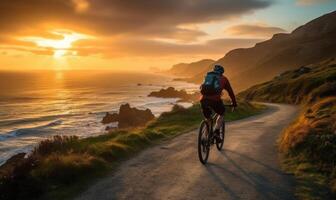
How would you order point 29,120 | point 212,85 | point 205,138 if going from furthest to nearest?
1. point 29,120
2. point 205,138
3. point 212,85

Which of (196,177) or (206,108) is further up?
(206,108)

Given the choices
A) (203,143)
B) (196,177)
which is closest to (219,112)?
(203,143)

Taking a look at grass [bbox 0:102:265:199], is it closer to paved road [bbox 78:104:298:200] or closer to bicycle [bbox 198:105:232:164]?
paved road [bbox 78:104:298:200]

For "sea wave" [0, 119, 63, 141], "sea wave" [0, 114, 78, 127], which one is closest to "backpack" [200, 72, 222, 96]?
"sea wave" [0, 119, 63, 141]

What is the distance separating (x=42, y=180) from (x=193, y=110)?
916 inches

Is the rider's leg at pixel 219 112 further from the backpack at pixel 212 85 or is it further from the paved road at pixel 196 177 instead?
the paved road at pixel 196 177

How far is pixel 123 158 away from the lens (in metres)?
12.3

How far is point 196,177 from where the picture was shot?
9.50 m

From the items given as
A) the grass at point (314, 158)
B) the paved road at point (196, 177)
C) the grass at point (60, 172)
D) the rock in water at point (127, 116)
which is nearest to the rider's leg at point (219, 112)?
the paved road at point (196, 177)

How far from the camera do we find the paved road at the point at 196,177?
26.8 feet

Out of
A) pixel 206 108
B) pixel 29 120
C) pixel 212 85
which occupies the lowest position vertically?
pixel 29 120

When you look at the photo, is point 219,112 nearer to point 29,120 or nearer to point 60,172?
point 60,172

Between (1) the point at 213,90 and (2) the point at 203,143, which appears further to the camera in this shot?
(2) the point at 203,143

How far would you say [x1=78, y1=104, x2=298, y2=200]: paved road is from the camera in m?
8.17
